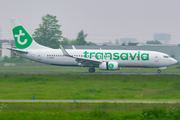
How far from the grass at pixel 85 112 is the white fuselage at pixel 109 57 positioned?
84.0 feet

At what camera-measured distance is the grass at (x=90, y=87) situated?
25.5 meters

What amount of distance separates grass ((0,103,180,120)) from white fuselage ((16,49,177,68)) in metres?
25.6

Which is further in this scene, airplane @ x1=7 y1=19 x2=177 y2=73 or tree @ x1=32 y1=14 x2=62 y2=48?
tree @ x1=32 y1=14 x2=62 y2=48

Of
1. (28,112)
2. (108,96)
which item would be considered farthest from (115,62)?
(28,112)

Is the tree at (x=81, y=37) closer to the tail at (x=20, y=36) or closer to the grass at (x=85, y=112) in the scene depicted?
the tail at (x=20, y=36)

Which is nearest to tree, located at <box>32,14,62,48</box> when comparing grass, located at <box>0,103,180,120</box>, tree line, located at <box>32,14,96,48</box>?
tree line, located at <box>32,14,96,48</box>

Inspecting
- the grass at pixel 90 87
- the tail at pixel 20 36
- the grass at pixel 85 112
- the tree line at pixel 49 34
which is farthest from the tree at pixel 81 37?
the grass at pixel 85 112

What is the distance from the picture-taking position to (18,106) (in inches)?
720

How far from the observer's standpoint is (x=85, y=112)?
664 inches

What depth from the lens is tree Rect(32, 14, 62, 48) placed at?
104500mm

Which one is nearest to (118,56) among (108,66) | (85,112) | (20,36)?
(108,66)

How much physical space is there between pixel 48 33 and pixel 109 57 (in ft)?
230

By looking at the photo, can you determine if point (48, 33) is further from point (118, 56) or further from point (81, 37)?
point (118, 56)

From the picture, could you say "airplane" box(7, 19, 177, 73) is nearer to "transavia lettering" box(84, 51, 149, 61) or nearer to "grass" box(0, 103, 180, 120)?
"transavia lettering" box(84, 51, 149, 61)
